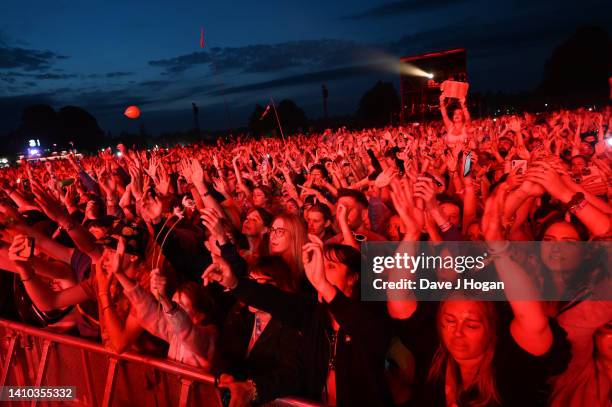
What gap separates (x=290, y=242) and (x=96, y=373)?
1.49 m

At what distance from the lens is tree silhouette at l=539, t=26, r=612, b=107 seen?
44.7m

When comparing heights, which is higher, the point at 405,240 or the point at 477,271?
the point at 405,240

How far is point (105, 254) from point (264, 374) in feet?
4.56

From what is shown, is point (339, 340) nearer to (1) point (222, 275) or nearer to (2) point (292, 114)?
(1) point (222, 275)

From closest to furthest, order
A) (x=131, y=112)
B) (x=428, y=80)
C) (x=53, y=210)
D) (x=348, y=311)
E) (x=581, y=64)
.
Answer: (x=348, y=311) → (x=53, y=210) → (x=131, y=112) → (x=428, y=80) → (x=581, y=64)

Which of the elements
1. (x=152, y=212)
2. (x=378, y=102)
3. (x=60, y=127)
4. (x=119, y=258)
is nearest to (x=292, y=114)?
(x=378, y=102)

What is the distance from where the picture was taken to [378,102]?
53.3 m

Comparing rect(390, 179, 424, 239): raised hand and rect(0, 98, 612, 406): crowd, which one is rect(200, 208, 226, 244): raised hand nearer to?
rect(0, 98, 612, 406): crowd

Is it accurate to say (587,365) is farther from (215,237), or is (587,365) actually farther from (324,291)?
(215,237)

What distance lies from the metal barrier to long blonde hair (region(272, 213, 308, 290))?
803 millimetres

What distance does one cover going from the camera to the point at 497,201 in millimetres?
2236

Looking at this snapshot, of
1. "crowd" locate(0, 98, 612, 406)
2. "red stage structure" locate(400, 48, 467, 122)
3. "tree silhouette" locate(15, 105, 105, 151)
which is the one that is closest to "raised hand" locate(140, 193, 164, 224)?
"crowd" locate(0, 98, 612, 406)

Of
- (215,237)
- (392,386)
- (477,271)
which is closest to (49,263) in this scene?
(215,237)

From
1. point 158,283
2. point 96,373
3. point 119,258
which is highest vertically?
point 119,258
